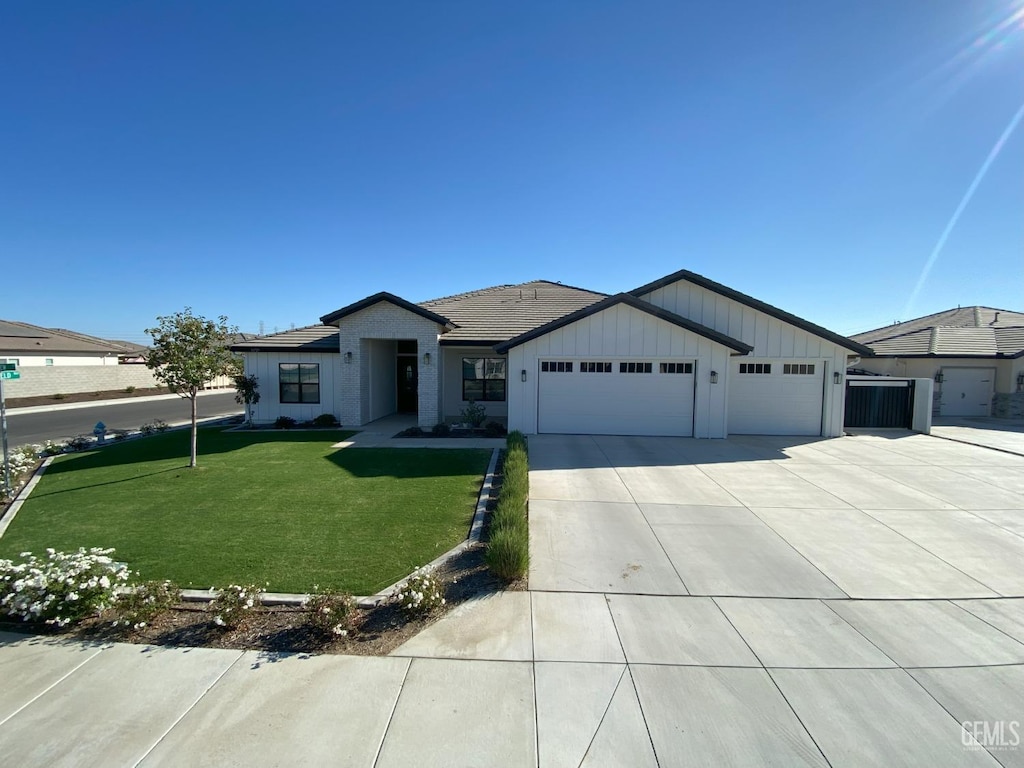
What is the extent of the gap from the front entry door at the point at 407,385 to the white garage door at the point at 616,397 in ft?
26.4

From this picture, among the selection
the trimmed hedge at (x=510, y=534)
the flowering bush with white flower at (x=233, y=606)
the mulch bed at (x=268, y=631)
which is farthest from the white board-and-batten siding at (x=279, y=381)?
the flowering bush with white flower at (x=233, y=606)

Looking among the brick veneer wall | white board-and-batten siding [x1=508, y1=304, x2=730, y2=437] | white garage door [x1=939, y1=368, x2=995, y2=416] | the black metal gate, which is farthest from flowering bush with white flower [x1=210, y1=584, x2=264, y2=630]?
white garage door [x1=939, y1=368, x2=995, y2=416]

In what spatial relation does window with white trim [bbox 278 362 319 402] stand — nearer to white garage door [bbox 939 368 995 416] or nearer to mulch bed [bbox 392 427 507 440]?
mulch bed [bbox 392 427 507 440]

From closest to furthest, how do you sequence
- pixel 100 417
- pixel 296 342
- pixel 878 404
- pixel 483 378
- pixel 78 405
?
1. pixel 878 404
2. pixel 296 342
3. pixel 483 378
4. pixel 100 417
5. pixel 78 405

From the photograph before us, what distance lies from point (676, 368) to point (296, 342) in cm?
1334

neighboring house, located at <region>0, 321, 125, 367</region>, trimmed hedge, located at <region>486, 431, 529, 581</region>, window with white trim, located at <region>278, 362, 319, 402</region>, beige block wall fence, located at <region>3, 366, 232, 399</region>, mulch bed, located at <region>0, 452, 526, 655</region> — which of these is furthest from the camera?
neighboring house, located at <region>0, 321, 125, 367</region>

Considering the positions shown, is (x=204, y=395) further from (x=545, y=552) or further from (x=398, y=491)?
(x=545, y=552)

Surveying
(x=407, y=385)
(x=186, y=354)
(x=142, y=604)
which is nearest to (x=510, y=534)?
(x=142, y=604)

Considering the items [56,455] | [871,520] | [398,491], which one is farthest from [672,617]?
[56,455]

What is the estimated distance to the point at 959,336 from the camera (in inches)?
824

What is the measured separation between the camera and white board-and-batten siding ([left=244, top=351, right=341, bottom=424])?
1605 cm

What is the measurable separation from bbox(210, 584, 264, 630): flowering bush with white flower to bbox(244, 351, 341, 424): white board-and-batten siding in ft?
40.4

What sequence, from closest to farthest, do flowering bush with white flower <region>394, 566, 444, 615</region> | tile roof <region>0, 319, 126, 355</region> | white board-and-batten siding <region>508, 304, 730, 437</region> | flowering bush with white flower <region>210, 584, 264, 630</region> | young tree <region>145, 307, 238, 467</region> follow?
1. flowering bush with white flower <region>210, 584, 264, 630</region>
2. flowering bush with white flower <region>394, 566, 444, 615</region>
3. young tree <region>145, 307, 238, 467</region>
4. white board-and-batten siding <region>508, 304, 730, 437</region>
5. tile roof <region>0, 319, 126, 355</region>

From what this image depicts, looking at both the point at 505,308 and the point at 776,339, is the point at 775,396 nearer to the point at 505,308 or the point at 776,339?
the point at 776,339
